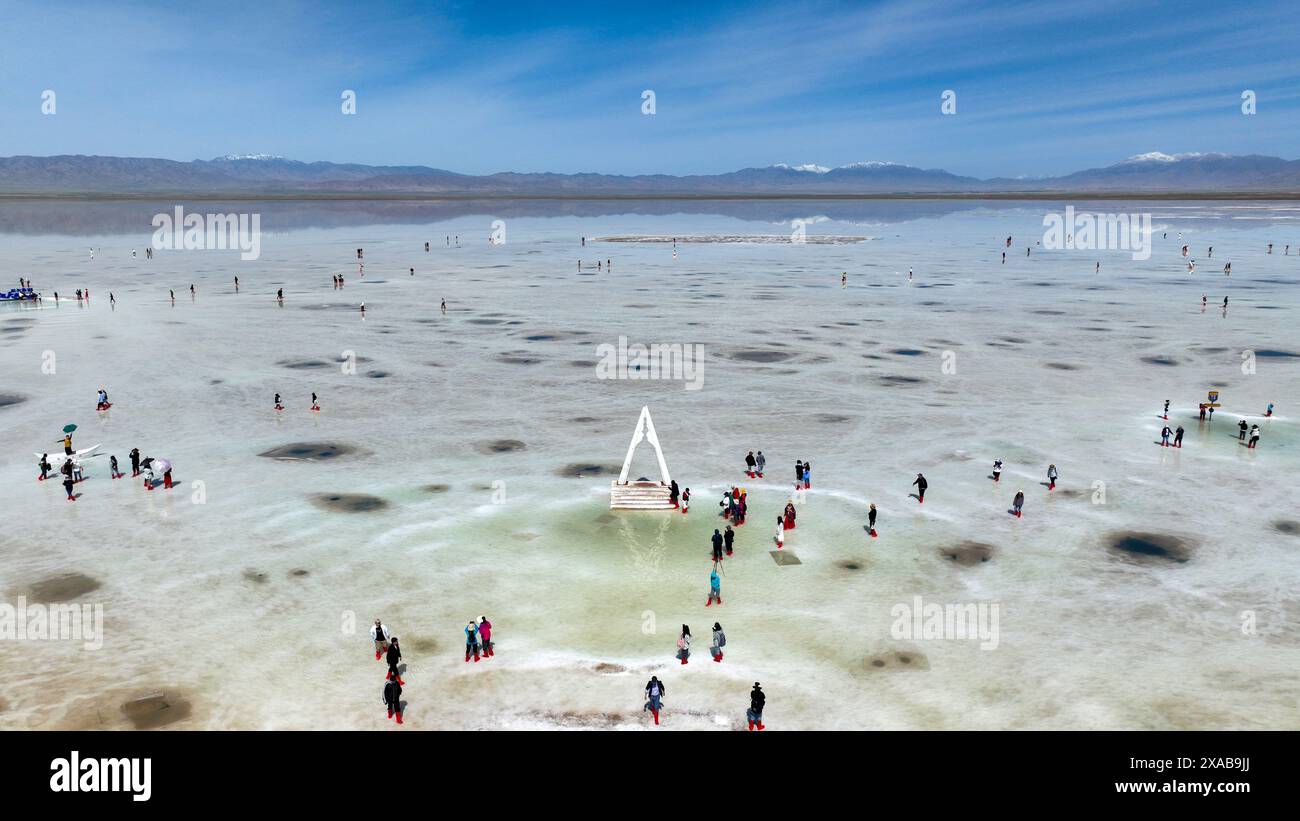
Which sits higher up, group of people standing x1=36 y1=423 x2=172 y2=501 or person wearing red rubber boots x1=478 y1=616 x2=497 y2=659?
group of people standing x1=36 y1=423 x2=172 y2=501

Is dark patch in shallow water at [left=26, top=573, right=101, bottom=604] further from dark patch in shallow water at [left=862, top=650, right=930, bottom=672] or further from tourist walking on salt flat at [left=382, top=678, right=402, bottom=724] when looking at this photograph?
dark patch in shallow water at [left=862, top=650, right=930, bottom=672]

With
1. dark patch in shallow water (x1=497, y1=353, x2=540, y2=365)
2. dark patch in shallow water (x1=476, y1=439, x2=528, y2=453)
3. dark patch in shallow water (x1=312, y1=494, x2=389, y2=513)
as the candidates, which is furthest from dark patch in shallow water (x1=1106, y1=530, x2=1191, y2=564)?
dark patch in shallow water (x1=497, y1=353, x2=540, y2=365)

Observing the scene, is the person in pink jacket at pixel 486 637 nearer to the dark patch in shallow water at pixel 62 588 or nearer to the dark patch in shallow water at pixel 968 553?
the dark patch in shallow water at pixel 62 588

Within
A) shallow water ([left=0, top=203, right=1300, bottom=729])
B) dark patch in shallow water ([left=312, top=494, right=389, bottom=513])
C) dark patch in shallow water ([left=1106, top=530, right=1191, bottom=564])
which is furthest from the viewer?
dark patch in shallow water ([left=312, top=494, right=389, bottom=513])

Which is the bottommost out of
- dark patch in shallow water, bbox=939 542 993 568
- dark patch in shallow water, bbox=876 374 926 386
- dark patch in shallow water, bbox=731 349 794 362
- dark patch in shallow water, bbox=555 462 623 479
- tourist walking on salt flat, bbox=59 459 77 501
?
dark patch in shallow water, bbox=939 542 993 568

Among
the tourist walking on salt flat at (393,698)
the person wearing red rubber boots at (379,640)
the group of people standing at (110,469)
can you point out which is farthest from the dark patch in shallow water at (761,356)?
the tourist walking on salt flat at (393,698)

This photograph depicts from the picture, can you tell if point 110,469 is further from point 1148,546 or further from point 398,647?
point 1148,546
